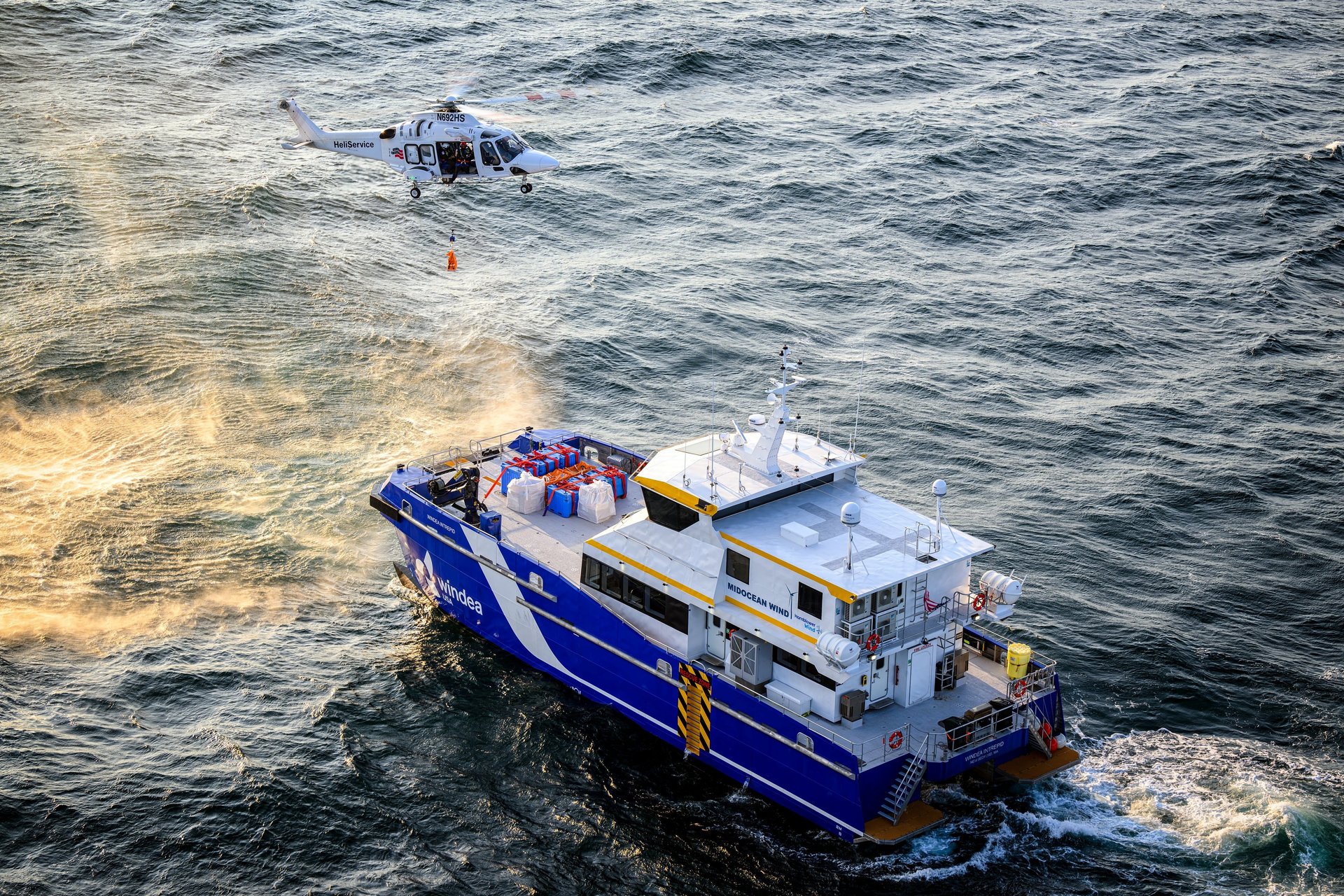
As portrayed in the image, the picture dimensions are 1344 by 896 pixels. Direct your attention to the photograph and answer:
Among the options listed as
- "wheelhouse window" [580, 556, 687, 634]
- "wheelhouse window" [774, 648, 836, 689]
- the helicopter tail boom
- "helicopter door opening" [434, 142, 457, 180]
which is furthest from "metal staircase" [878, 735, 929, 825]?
the helicopter tail boom

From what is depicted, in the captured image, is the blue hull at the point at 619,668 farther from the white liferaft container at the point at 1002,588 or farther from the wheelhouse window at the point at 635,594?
the white liferaft container at the point at 1002,588

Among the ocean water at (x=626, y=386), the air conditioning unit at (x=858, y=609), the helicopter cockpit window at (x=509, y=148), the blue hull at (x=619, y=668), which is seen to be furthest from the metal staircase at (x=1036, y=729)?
the helicopter cockpit window at (x=509, y=148)

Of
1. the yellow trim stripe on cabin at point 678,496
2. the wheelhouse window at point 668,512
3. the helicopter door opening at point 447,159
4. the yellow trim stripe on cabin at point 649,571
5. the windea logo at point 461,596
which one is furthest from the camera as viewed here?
the helicopter door opening at point 447,159

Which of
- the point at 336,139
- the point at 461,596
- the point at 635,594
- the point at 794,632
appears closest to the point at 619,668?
the point at 635,594

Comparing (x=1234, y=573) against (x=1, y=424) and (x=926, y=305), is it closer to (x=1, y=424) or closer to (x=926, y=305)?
(x=926, y=305)

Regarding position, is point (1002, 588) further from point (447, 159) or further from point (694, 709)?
point (447, 159)
